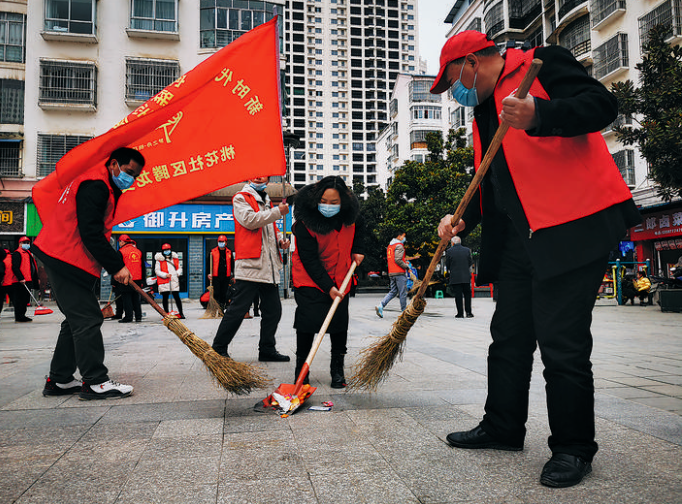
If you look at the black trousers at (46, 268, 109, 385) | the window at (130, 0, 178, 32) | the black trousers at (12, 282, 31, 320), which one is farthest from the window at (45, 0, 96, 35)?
the black trousers at (46, 268, 109, 385)

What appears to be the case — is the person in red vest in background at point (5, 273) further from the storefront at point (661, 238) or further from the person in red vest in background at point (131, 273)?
the storefront at point (661, 238)

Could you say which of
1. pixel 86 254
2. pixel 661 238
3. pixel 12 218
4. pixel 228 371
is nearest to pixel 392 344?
pixel 228 371

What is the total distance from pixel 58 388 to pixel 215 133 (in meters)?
2.31

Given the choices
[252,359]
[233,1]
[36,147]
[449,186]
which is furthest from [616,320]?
[36,147]

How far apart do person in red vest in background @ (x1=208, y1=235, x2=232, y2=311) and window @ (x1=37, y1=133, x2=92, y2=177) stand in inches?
517

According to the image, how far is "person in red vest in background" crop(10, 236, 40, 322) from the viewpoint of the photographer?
36.0 feet

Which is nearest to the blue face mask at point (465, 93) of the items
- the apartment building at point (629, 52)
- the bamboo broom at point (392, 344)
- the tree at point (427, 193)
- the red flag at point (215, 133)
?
the bamboo broom at point (392, 344)

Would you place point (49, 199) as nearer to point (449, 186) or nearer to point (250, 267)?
Answer: point (250, 267)

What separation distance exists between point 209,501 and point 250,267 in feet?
10.9

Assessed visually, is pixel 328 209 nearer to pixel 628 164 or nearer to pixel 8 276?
pixel 8 276

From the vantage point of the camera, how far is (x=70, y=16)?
21141 millimetres

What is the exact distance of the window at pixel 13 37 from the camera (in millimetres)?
21062

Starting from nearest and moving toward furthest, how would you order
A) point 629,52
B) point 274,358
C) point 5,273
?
1. point 274,358
2. point 5,273
3. point 629,52

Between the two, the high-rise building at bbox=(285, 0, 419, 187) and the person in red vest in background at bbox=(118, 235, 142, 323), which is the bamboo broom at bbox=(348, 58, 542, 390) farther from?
the high-rise building at bbox=(285, 0, 419, 187)
